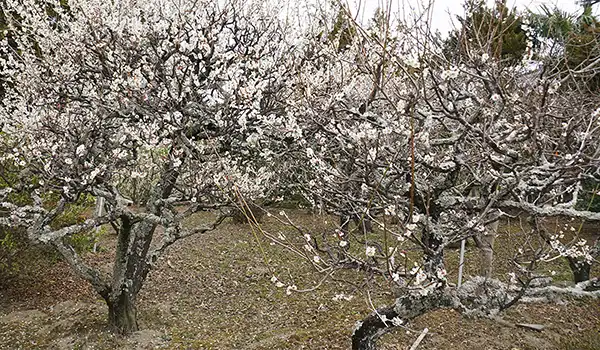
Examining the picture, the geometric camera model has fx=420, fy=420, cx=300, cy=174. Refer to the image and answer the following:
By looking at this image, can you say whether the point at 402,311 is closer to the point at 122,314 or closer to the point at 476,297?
the point at 476,297

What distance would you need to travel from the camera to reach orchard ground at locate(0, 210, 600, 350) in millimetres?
4734

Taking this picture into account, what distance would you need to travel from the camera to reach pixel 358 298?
242 inches

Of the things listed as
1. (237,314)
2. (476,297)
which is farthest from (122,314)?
(476,297)

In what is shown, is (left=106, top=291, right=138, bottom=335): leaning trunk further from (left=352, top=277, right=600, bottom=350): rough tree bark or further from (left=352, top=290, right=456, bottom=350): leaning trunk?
(left=352, top=277, right=600, bottom=350): rough tree bark

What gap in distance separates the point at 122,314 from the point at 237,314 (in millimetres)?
1570

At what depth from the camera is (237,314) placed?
5.82m

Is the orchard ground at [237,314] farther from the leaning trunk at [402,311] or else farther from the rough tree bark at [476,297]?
the rough tree bark at [476,297]

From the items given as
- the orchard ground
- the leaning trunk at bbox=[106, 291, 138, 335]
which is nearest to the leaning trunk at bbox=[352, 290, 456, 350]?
the orchard ground

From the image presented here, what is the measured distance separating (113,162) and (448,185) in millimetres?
3759

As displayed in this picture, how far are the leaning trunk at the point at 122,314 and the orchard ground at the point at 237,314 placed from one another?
100mm

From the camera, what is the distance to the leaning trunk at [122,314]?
4.78 m

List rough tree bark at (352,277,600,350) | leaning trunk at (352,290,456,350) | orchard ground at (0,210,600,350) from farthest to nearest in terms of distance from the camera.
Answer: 1. orchard ground at (0,210,600,350)
2. leaning trunk at (352,290,456,350)
3. rough tree bark at (352,277,600,350)

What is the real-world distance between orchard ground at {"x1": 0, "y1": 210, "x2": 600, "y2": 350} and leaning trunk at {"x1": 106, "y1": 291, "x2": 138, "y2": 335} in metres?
0.10

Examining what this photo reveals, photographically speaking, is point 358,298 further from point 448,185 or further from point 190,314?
point 448,185
